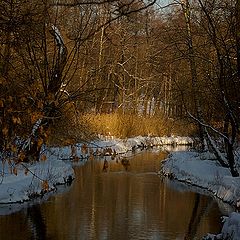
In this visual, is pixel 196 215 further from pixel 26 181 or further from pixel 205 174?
pixel 205 174

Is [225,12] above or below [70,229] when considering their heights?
above

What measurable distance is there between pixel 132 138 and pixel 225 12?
58.3ft

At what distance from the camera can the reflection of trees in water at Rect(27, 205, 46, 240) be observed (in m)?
10.2

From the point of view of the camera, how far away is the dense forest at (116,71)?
21.9 feet

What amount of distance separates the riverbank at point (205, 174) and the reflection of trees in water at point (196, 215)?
0.56 metres

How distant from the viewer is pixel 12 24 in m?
6.24

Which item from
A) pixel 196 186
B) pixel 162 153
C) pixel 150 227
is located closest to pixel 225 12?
pixel 196 186

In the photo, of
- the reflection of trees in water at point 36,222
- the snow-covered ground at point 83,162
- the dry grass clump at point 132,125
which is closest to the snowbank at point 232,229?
the snow-covered ground at point 83,162

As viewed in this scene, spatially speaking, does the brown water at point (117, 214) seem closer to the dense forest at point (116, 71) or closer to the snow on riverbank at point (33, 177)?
the snow on riverbank at point (33, 177)

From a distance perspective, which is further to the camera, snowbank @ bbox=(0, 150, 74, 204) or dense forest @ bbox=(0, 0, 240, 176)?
snowbank @ bbox=(0, 150, 74, 204)

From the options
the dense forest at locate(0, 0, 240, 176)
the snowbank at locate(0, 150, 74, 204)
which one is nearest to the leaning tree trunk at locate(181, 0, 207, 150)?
the dense forest at locate(0, 0, 240, 176)

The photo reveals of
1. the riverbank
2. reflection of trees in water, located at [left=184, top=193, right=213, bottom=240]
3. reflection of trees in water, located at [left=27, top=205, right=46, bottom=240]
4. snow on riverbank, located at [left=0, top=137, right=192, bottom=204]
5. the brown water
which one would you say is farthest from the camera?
the riverbank

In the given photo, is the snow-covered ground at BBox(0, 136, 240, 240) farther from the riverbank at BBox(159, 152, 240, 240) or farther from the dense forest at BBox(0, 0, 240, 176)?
the dense forest at BBox(0, 0, 240, 176)

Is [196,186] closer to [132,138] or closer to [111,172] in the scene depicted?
[111,172]
